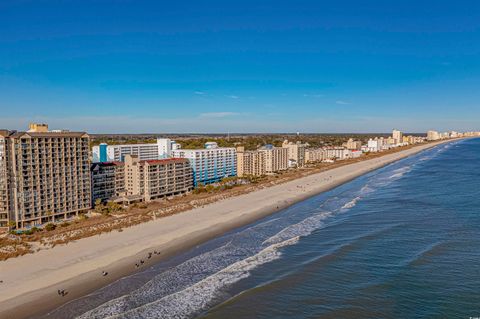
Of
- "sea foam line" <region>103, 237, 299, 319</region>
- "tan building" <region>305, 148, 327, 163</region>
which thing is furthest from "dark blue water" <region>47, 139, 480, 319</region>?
"tan building" <region>305, 148, 327, 163</region>

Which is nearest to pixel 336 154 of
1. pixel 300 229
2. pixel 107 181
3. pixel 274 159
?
pixel 274 159

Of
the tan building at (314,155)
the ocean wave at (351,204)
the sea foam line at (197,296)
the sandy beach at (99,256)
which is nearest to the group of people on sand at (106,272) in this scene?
the sandy beach at (99,256)

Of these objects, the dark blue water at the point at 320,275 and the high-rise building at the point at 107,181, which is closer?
the dark blue water at the point at 320,275

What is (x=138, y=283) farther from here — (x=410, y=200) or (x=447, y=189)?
(x=447, y=189)

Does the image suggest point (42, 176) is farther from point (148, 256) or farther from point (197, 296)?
point (197, 296)

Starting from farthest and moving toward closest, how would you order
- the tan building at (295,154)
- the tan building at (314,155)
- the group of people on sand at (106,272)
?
the tan building at (314,155)
the tan building at (295,154)
the group of people on sand at (106,272)

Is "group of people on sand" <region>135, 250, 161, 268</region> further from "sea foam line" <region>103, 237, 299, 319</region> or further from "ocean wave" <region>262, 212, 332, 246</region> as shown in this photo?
"ocean wave" <region>262, 212, 332, 246</region>

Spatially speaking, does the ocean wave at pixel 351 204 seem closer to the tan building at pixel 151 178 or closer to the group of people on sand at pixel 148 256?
the group of people on sand at pixel 148 256
